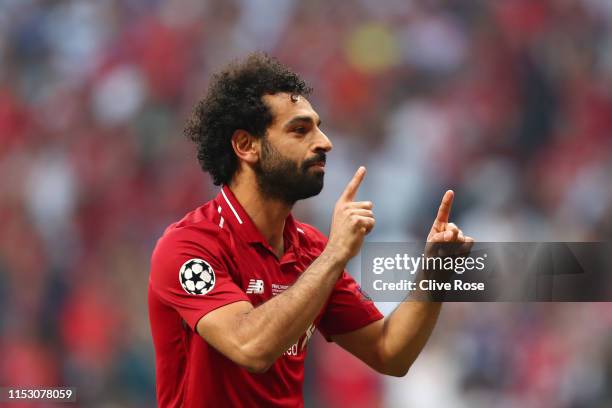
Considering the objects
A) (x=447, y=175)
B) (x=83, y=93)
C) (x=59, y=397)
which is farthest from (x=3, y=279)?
(x=447, y=175)

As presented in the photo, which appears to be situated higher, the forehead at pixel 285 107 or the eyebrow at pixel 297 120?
the forehead at pixel 285 107

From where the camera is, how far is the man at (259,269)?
2.68 meters

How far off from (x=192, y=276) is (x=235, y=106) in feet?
2.34

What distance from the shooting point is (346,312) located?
328cm

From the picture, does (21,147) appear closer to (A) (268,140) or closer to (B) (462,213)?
(B) (462,213)

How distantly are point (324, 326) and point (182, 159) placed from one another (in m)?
3.35

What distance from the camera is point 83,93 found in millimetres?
6805

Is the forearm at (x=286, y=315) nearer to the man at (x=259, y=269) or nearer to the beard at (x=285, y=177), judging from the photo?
the man at (x=259, y=269)

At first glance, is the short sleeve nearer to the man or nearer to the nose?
the man

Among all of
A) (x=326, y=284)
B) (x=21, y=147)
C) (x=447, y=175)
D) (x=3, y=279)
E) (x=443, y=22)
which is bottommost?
(x=326, y=284)

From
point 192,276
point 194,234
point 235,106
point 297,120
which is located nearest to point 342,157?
point 235,106

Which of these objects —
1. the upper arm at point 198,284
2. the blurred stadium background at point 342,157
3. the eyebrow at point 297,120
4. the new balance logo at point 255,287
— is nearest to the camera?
the upper arm at point 198,284

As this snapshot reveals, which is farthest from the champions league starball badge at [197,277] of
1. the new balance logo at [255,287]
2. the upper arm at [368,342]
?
the upper arm at [368,342]

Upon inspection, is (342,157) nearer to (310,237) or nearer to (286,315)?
(310,237)
